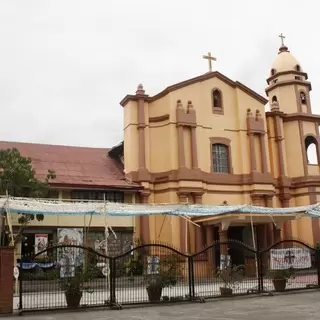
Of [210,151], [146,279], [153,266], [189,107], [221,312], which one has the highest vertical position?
[189,107]

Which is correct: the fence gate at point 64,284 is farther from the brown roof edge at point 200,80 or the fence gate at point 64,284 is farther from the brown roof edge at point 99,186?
the brown roof edge at point 200,80

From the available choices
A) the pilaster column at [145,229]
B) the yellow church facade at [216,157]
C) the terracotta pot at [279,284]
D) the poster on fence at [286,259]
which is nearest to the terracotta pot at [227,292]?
the terracotta pot at [279,284]

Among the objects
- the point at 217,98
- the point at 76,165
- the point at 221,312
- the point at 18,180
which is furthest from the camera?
the point at 217,98

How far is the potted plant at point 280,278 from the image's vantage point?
53.8ft

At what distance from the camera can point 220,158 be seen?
90.3 feet

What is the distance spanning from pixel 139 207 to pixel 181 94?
30.4 feet

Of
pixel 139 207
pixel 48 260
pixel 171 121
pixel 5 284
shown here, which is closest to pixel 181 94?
pixel 171 121

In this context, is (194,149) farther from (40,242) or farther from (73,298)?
(73,298)

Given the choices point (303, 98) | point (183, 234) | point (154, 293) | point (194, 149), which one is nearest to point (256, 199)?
point (194, 149)

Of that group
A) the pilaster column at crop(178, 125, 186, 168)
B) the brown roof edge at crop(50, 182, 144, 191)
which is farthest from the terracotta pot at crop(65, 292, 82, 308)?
the pilaster column at crop(178, 125, 186, 168)

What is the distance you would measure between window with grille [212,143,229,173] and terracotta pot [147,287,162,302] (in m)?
13.7

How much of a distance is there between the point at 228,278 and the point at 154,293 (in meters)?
2.63

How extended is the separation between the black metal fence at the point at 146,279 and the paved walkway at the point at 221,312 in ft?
2.72

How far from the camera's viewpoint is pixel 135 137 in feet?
85.5
